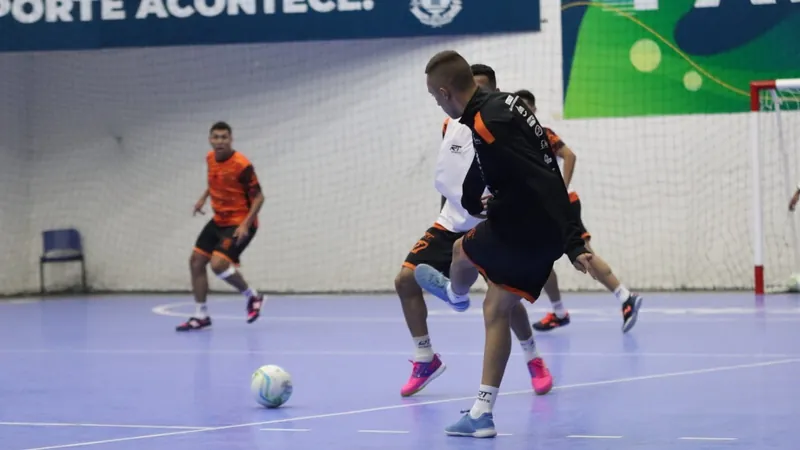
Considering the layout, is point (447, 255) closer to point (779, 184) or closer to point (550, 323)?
point (550, 323)

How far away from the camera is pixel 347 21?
1767 cm

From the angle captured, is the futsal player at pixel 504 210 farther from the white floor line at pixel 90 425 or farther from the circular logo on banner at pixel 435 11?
the circular logo on banner at pixel 435 11

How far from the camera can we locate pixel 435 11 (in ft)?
57.6

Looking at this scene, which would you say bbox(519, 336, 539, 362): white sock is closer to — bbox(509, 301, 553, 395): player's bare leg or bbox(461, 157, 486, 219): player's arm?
bbox(509, 301, 553, 395): player's bare leg

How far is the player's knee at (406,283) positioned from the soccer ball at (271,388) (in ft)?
3.64

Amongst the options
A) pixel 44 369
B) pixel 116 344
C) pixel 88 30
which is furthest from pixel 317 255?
pixel 44 369

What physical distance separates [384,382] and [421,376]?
780 millimetres

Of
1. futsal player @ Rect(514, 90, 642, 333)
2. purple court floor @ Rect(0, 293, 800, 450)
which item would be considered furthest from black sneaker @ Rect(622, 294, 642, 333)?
purple court floor @ Rect(0, 293, 800, 450)

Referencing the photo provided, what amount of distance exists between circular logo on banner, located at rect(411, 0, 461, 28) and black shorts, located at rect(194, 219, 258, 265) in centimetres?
459

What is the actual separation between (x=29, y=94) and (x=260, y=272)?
4531mm

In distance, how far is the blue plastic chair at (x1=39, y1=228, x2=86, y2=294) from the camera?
779 inches

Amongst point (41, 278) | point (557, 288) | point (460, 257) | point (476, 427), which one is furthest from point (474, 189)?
point (41, 278)

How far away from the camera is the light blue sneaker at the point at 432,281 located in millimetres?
8172

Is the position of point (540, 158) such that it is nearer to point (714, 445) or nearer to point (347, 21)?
point (714, 445)
